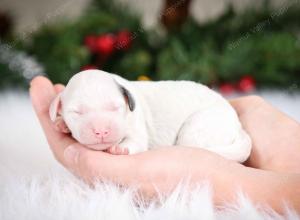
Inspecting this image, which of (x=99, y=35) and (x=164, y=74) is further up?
(x=99, y=35)

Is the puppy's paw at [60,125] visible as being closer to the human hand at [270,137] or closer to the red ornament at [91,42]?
the human hand at [270,137]

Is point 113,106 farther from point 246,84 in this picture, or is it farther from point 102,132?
point 246,84

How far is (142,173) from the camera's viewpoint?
2.02 feet

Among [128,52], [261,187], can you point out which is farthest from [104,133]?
[128,52]

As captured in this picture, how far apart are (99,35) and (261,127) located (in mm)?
733

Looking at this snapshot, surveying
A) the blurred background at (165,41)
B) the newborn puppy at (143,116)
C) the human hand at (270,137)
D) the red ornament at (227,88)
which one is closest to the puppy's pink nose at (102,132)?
the newborn puppy at (143,116)

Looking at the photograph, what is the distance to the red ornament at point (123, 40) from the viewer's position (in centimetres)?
141

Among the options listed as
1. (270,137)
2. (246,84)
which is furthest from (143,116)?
(246,84)

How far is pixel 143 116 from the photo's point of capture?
0.69 meters

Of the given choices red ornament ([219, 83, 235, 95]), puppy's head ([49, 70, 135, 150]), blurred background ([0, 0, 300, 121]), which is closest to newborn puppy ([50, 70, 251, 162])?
puppy's head ([49, 70, 135, 150])

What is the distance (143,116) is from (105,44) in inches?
28.4

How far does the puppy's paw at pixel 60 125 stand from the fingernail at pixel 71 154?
3cm

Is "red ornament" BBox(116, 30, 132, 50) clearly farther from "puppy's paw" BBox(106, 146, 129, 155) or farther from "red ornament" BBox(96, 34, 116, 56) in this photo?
"puppy's paw" BBox(106, 146, 129, 155)

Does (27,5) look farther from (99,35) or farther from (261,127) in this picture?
(261,127)
